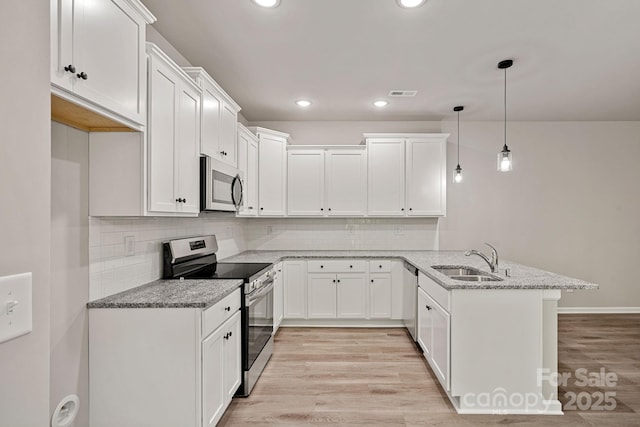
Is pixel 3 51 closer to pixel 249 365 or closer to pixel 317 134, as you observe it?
pixel 249 365

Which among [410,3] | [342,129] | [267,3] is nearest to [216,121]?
[267,3]

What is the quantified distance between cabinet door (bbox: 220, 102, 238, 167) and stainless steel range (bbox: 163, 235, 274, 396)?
0.78 m

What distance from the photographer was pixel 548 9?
225cm

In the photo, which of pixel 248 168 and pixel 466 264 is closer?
pixel 466 264

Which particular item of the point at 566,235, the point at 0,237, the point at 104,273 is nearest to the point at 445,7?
the point at 0,237

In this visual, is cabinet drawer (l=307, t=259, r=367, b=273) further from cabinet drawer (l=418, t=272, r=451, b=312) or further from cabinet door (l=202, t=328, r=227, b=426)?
cabinet door (l=202, t=328, r=227, b=426)

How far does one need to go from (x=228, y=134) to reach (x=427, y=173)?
257 cm

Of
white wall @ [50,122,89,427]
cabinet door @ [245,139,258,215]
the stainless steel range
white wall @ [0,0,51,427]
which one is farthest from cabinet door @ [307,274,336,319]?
white wall @ [0,0,51,427]

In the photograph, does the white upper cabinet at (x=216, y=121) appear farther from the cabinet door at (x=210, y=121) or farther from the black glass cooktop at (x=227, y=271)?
the black glass cooktop at (x=227, y=271)

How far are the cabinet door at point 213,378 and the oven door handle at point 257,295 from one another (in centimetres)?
38

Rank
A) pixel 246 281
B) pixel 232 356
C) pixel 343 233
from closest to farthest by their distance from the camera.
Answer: pixel 232 356
pixel 246 281
pixel 343 233

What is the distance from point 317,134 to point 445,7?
281 centimetres

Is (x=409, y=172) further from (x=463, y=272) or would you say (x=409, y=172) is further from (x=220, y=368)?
(x=220, y=368)

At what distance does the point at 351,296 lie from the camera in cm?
421
